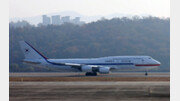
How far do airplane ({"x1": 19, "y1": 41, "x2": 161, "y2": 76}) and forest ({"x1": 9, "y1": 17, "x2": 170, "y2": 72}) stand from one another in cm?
3576

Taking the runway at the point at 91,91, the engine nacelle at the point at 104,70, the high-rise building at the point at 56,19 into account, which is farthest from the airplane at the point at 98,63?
the high-rise building at the point at 56,19

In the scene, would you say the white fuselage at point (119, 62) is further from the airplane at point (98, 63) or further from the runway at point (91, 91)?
the runway at point (91, 91)

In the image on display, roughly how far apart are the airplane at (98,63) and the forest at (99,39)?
117ft

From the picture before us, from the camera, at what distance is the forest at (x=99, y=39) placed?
108 meters

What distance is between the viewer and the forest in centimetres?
10762

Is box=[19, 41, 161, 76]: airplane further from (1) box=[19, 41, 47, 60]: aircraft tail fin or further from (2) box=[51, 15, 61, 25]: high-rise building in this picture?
(2) box=[51, 15, 61, 25]: high-rise building

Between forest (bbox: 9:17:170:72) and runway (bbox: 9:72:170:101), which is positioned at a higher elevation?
forest (bbox: 9:17:170:72)

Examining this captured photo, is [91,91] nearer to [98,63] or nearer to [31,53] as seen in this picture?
[98,63]

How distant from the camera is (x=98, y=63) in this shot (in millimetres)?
55000

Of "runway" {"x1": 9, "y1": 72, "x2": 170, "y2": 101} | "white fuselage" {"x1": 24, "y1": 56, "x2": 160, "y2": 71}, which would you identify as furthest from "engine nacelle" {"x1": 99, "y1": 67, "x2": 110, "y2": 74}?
"runway" {"x1": 9, "y1": 72, "x2": 170, "y2": 101}

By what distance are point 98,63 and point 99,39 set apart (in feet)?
217

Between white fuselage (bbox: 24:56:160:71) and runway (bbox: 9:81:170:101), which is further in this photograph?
white fuselage (bbox: 24:56:160:71)

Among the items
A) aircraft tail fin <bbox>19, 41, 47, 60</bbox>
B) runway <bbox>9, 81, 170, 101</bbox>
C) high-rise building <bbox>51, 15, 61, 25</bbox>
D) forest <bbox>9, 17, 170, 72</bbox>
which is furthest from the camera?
high-rise building <bbox>51, 15, 61, 25</bbox>

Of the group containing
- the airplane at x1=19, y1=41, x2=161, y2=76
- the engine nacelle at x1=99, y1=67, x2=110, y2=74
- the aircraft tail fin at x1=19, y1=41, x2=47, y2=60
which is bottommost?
the engine nacelle at x1=99, y1=67, x2=110, y2=74
